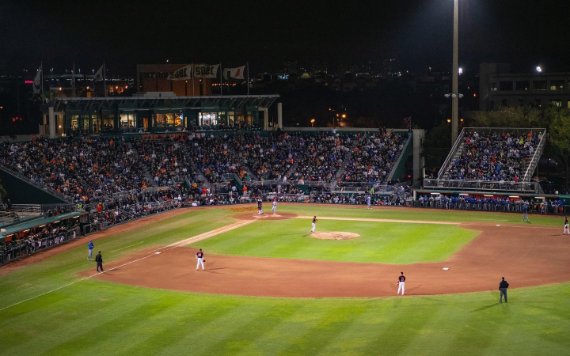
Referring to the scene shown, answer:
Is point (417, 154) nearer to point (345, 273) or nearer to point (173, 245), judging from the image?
point (173, 245)

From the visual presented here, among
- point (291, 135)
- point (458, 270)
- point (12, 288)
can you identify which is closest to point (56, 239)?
point (12, 288)

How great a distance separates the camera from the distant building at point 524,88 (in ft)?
337

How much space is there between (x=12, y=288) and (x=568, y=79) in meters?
89.1

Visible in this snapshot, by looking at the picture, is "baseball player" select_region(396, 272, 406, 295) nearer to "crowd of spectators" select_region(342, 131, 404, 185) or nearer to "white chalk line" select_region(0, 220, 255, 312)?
"white chalk line" select_region(0, 220, 255, 312)

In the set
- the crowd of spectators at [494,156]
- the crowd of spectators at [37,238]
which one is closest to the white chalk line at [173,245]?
the crowd of spectators at [37,238]

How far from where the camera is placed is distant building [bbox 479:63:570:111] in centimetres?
10281

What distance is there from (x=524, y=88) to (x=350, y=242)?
70532mm

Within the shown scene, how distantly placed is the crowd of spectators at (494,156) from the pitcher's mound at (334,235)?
17.6m

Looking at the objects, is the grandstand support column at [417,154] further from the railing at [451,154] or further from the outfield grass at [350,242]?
the outfield grass at [350,242]

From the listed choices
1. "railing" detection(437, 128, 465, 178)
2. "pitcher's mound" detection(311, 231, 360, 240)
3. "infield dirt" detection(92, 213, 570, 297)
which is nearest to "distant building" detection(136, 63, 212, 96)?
"railing" detection(437, 128, 465, 178)

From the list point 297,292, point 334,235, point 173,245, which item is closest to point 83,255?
point 173,245

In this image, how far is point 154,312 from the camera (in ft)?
95.5

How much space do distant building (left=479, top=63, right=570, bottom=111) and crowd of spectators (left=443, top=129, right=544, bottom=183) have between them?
39.2m

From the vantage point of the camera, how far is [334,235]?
47.1 metres
